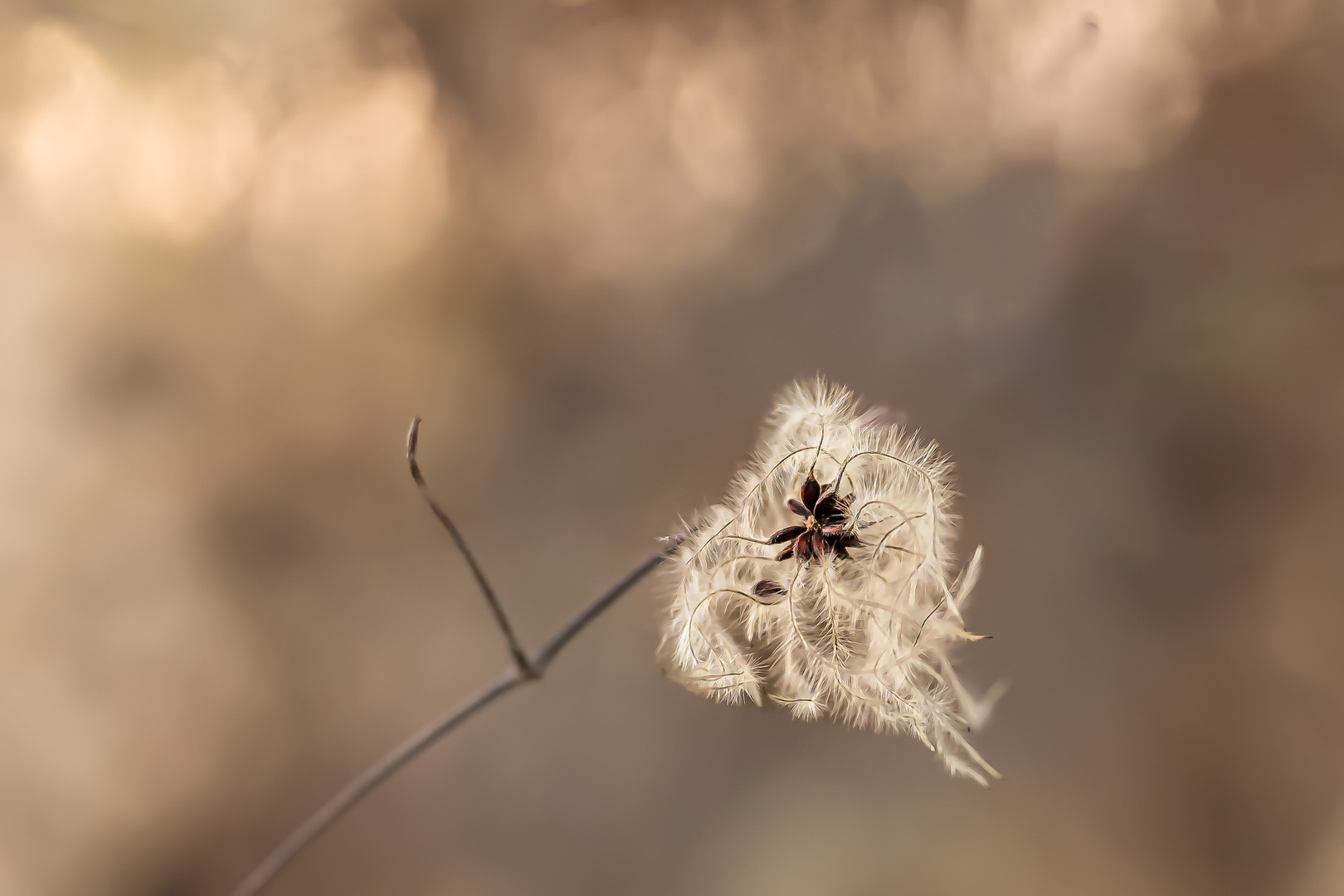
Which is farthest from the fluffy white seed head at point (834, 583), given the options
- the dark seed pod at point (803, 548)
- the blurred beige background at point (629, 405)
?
the blurred beige background at point (629, 405)

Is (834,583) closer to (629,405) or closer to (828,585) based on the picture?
(828,585)

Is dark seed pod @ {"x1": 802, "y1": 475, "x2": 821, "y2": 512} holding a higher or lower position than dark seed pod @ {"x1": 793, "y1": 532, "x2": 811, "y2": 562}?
higher

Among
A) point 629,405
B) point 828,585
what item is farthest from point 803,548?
point 629,405

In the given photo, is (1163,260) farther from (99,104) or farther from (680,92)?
(99,104)

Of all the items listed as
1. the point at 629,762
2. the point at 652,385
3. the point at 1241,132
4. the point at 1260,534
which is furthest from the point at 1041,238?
the point at 629,762

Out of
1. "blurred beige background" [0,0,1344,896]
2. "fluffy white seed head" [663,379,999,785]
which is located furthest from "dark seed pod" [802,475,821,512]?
"blurred beige background" [0,0,1344,896]

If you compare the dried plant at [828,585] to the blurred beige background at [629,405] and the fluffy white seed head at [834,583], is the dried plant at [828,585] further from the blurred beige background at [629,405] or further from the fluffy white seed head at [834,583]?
the blurred beige background at [629,405]

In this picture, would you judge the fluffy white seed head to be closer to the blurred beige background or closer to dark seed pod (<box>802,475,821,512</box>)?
dark seed pod (<box>802,475,821,512</box>)
